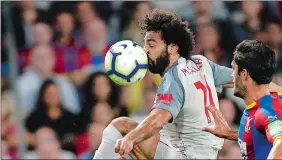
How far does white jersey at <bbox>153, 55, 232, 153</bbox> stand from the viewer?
500 centimetres

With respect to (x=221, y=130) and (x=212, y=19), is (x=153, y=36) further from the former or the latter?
(x=212, y=19)

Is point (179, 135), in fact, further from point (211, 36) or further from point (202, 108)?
point (211, 36)

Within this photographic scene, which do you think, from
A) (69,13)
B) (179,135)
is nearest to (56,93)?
(69,13)

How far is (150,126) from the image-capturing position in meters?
4.62

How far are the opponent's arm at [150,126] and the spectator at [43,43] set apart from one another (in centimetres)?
313

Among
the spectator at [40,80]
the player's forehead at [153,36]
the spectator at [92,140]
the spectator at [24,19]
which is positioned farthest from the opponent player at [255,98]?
the spectator at [24,19]

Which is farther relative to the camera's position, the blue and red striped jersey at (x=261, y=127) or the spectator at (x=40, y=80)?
the spectator at (x=40, y=80)

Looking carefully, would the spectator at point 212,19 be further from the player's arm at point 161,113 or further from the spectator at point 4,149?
the player's arm at point 161,113

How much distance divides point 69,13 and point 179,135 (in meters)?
3.13

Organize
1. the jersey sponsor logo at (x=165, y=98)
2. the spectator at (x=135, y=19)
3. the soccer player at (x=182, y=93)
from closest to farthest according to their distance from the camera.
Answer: the jersey sponsor logo at (x=165, y=98), the soccer player at (x=182, y=93), the spectator at (x=135, y=19)

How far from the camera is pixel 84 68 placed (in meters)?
7.77

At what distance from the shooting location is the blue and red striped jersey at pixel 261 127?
156 inches

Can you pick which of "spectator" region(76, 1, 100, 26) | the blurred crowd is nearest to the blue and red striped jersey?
the blurred crowd

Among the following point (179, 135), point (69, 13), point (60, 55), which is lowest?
point (179, 135)
